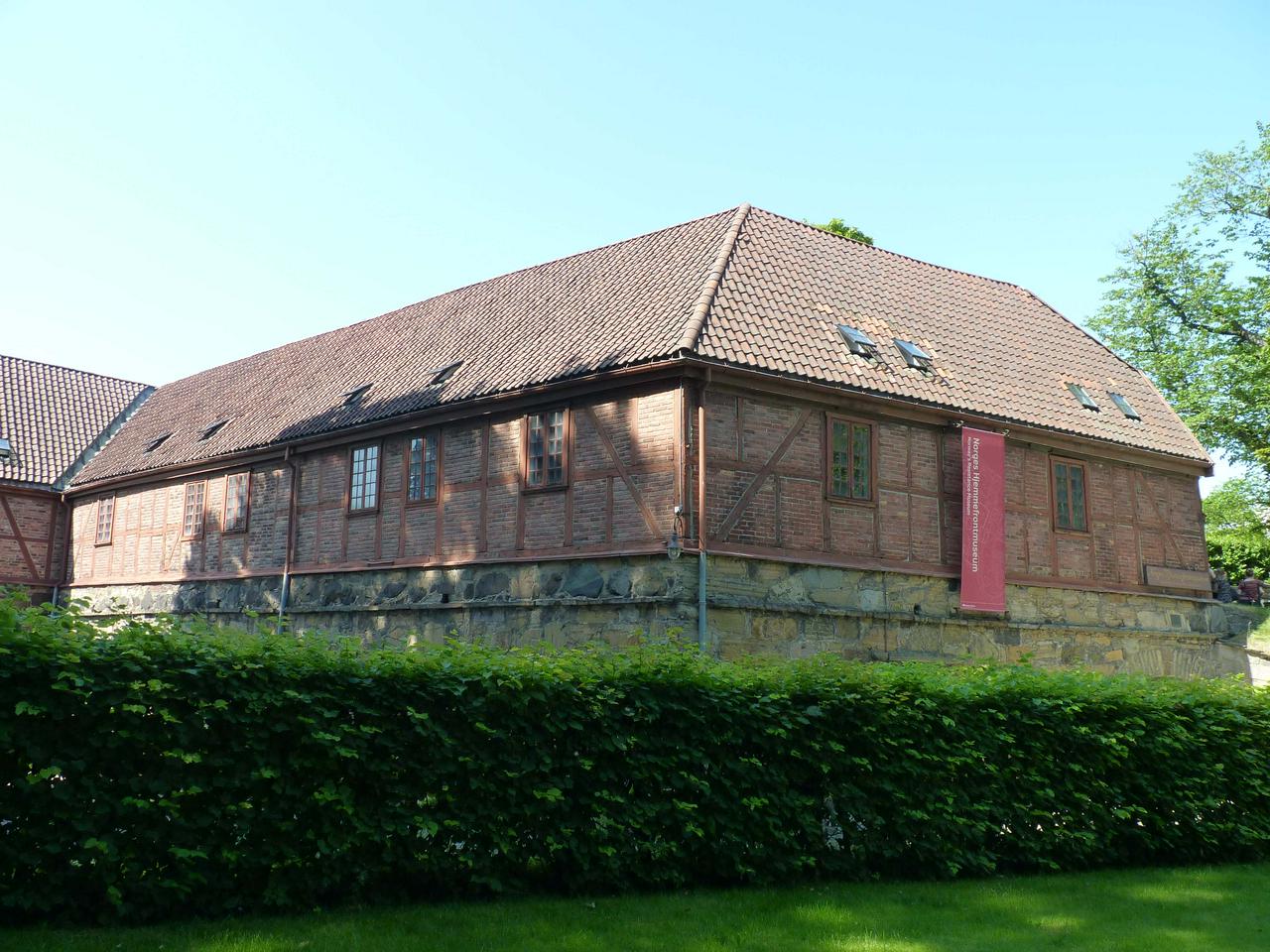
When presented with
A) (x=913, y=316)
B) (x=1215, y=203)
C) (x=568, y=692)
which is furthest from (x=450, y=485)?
(x=1215, y=203)

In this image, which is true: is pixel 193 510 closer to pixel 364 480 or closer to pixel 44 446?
pixel 364 480

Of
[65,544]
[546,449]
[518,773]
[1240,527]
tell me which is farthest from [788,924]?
[1240,527]

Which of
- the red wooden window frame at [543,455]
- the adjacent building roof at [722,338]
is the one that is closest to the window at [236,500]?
the adjacent building roof at [722,338]

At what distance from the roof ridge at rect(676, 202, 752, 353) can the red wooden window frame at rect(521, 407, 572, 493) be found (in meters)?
2.39

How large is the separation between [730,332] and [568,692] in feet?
31.2

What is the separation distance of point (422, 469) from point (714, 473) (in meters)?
6.00

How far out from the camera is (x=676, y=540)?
15781 mm

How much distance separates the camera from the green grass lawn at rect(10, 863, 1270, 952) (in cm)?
711

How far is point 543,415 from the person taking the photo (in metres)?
18.4

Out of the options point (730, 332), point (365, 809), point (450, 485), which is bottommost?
point (365, 809)

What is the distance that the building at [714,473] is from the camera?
16703mm

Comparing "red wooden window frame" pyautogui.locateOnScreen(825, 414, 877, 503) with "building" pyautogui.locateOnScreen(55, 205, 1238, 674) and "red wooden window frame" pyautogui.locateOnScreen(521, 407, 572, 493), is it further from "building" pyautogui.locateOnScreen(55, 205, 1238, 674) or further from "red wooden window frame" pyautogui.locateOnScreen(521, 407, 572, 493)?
"red wooden window frame" pyautogui.locateOnScreen(521, 407, 572, 493)

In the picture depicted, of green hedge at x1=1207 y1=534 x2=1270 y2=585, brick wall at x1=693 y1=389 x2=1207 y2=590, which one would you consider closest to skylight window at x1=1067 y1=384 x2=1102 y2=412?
brick wall at x1=693 y1=389 x2=1207 y2=590

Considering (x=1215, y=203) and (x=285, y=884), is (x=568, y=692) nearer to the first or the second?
(x=285, y=884)
